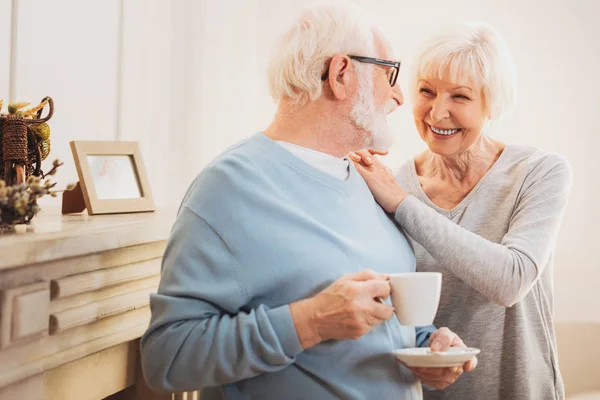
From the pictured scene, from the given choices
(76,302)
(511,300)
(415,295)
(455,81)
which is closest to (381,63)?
(455,81)

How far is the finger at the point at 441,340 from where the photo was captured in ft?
4.10

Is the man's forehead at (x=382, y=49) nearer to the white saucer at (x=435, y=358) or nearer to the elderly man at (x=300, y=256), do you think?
the elderly man at (x=300, y=256)

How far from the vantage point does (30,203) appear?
1102mm

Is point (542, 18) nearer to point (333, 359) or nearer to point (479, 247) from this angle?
point (479, 247)

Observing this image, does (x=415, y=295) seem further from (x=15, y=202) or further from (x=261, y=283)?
(x=15, y=202)

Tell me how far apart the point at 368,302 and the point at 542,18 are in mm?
2369

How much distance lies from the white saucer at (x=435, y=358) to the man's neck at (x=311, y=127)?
0.43 metres

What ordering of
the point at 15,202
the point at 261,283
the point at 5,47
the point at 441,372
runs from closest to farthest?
the point at 15,202
the point at 261,283
the point at 441,372
the point at 5,47

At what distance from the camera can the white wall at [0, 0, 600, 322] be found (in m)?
2.71

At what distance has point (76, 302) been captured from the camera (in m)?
1.17

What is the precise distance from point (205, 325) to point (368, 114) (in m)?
0.55

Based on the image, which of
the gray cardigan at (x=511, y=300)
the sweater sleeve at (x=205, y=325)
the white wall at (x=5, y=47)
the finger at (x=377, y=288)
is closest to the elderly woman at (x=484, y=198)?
the gray cardigan at (x=511, y=300)

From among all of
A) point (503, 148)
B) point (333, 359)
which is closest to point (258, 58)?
point (503, 148)

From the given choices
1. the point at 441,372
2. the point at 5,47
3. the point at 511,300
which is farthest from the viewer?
the point at 5,47
